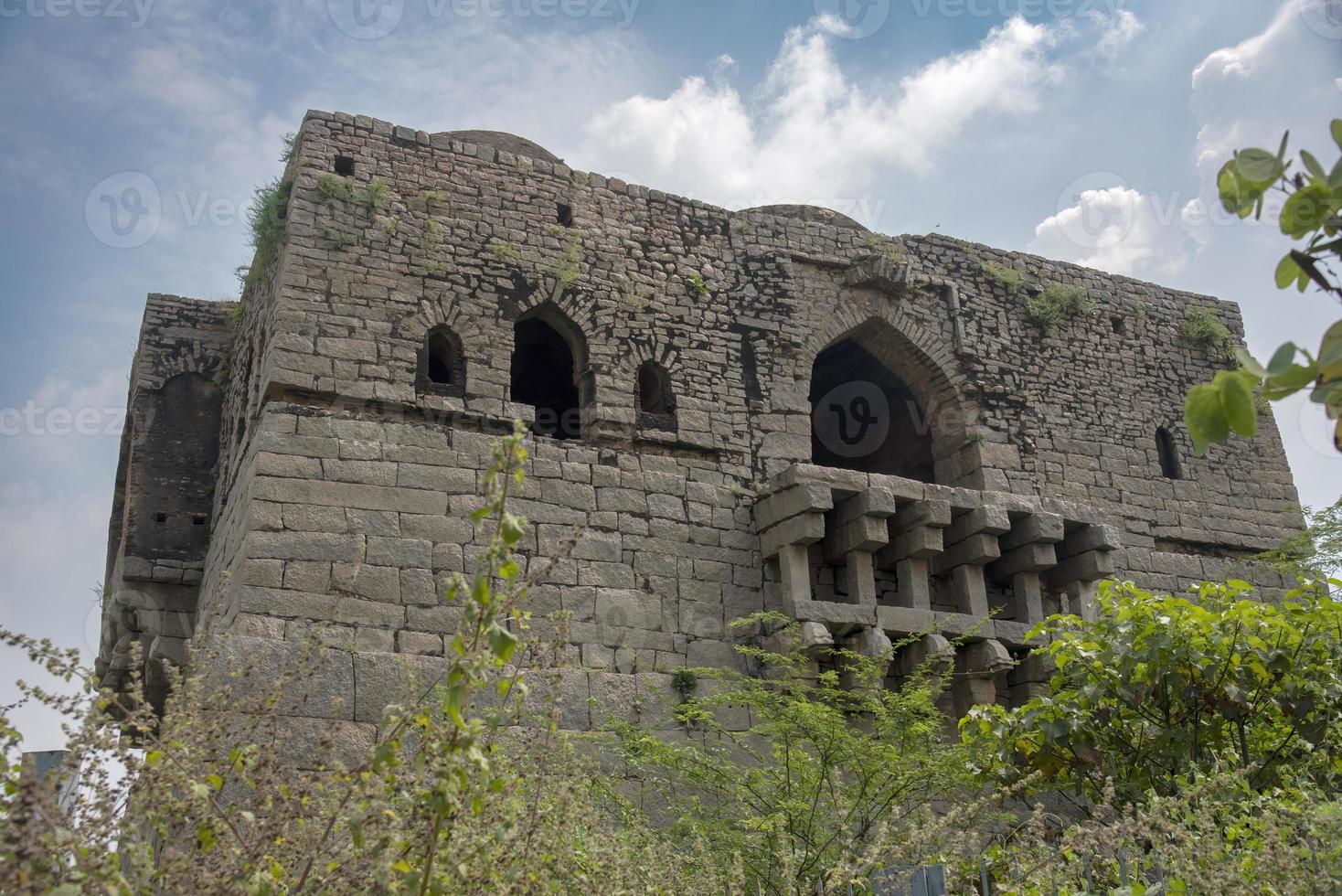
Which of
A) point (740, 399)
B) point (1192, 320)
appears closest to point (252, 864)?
point (740, 399)

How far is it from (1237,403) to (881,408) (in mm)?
10383

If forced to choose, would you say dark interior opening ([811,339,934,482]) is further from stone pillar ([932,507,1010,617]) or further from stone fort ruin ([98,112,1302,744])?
stone pillar ([932,507,1010,617])

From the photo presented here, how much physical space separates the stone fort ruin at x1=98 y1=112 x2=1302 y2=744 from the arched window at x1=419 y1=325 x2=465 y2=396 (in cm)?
3

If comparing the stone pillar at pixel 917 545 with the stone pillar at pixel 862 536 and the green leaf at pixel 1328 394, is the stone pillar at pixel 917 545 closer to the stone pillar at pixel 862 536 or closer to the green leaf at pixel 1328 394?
the stone pillar at pixel 862 536

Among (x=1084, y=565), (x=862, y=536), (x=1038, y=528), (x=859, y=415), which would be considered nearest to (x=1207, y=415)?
(x=862, y=536)

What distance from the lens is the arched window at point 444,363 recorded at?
945cm

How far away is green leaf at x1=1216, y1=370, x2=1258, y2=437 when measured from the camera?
219 centimetres

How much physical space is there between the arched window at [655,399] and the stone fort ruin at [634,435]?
3cm

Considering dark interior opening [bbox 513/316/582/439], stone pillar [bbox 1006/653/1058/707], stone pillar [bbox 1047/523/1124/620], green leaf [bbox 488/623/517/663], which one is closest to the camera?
green leaf [bbox 488/623/517/663]

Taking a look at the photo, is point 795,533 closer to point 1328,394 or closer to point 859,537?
point 859,537

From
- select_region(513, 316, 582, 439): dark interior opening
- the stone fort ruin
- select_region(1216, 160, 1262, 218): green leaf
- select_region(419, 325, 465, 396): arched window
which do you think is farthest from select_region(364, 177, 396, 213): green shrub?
select_region(1216, 160, 1262, 218): green leaf

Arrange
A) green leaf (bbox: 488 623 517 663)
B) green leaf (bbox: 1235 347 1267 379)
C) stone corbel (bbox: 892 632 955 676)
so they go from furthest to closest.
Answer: stone corbel (bbox: 892 632 955 676) → green leaf (bbox: 488 623 517 663) → green leaf (bbox: 1235 347 1267 379)

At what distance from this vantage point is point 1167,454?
12297mm

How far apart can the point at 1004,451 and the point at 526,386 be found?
4.51 meters
